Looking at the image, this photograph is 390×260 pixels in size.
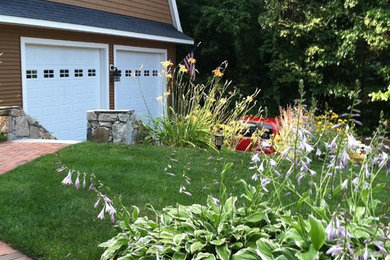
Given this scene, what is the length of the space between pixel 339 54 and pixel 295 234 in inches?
447

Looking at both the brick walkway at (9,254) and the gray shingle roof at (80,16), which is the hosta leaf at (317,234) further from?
the gray shingle roof at (80,16)

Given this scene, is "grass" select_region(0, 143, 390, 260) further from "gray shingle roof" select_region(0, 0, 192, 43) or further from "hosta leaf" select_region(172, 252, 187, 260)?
"gray shingle roof" select_region(0, 0, 192, 43)

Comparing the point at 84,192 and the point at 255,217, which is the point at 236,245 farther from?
the point at 84,192

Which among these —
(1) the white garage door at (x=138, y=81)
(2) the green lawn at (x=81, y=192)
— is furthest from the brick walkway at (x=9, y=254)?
(1) the white garage door at (x=138, y=81)

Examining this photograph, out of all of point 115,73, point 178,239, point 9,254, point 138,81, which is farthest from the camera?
point 138,81

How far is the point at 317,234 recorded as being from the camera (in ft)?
8.40

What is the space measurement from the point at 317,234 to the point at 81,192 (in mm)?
2856

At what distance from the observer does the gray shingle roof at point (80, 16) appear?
9062mm

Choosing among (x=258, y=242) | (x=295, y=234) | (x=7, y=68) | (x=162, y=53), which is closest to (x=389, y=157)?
(x=295, y=234)

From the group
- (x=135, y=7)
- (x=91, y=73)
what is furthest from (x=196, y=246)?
(x=135, y=7)

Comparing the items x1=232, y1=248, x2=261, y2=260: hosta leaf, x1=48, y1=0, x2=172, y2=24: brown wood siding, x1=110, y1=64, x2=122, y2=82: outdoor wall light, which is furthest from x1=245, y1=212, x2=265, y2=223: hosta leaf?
x1=110, y1=64, x2=122, y2=82: outdoor wall light

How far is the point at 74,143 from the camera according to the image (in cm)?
764

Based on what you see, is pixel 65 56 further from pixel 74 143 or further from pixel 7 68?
pixel 74 143

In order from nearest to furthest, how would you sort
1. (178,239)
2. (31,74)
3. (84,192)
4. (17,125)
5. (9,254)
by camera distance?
(178,239) → (9,254) → (84,192) → (17,125) → (31,74)
